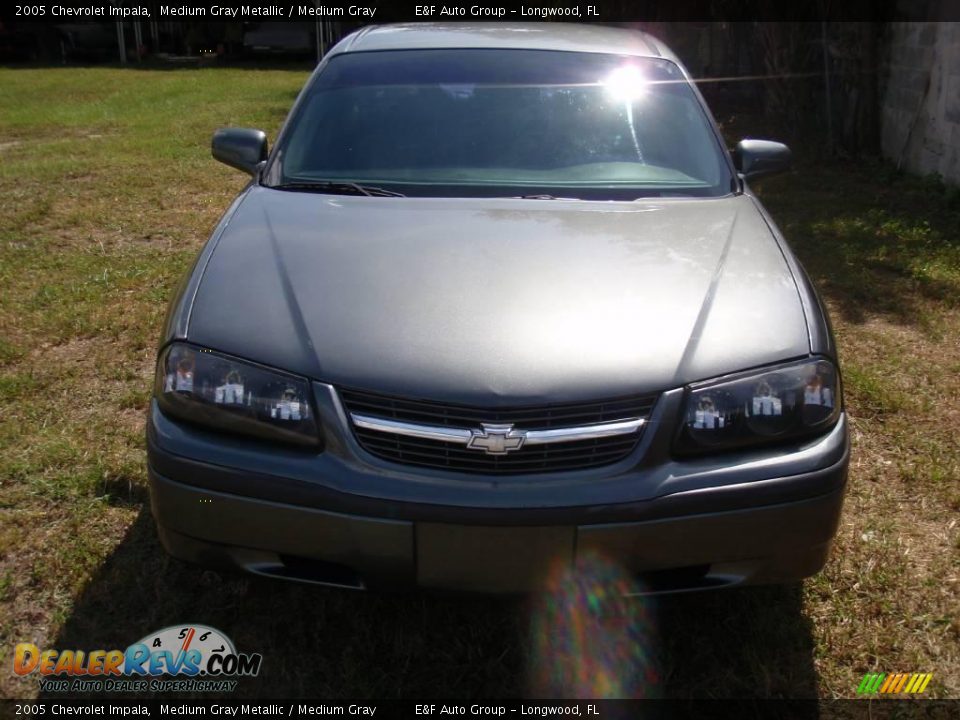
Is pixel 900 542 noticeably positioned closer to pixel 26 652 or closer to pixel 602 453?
pixel 602 453

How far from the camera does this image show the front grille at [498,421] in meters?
2.01

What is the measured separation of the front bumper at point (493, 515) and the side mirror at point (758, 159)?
5.55ft

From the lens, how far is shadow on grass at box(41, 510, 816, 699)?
2.32m

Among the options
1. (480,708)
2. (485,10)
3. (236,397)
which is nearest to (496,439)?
(236,397)

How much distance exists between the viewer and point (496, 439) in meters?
Result: 1.99

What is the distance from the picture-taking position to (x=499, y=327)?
2160 mm

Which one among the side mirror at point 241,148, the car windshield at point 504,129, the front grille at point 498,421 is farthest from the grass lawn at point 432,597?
the car windshield at point 504,129

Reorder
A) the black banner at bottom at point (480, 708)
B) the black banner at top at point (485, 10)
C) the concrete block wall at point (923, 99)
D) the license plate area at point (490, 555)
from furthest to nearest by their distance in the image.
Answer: the black banner at top at point (485, 10) → the concrete block wall at point (923, 99) → the black banner at bottom at point (480, 708) → the license plate area at point (490, 555)

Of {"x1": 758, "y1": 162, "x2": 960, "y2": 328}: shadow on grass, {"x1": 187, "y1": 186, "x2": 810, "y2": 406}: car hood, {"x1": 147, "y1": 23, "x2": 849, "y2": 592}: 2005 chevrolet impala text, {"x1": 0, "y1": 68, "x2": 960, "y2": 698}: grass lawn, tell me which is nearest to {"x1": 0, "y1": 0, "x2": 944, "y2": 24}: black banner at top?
{"x1": 758, "y1": 162, "x2": 960, "y2": 328}: shadow on grass

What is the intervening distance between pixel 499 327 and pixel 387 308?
0.28m

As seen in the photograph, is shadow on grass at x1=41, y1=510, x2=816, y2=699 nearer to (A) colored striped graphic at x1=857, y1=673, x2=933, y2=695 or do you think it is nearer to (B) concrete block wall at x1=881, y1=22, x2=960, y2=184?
(A) colored striped graphic at x1=857, y1=673, x2=933, y2=695

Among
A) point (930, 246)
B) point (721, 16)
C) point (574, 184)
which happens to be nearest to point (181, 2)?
point (721, 16)

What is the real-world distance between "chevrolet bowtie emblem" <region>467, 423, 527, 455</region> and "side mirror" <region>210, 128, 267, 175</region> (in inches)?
76.1

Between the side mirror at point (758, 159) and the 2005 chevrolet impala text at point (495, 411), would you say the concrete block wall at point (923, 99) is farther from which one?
the 2005 chevrolet impala text at point (495, 411)
